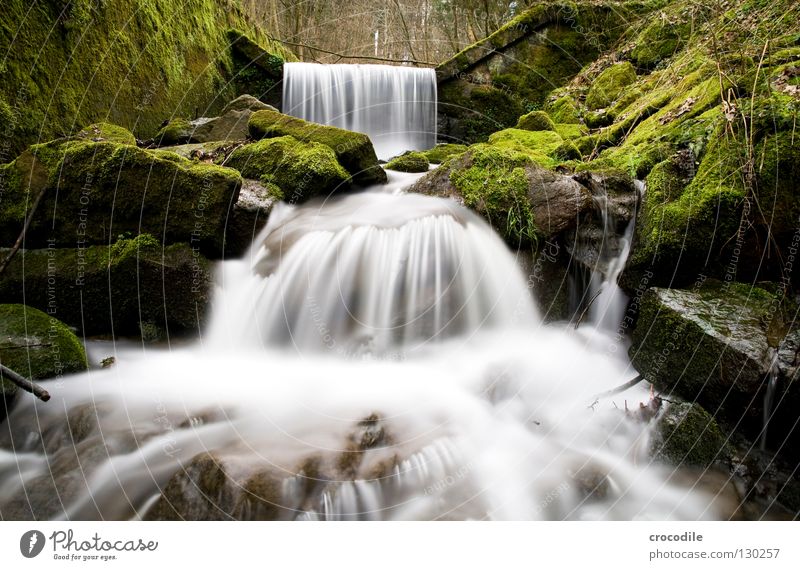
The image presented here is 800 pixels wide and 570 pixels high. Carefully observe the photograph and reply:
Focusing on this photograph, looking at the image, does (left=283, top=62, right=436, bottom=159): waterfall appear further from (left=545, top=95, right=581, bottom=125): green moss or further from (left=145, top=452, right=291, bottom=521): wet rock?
(left=145, top=452, right=291, bottom=521): wet rock

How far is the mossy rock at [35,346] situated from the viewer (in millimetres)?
2496

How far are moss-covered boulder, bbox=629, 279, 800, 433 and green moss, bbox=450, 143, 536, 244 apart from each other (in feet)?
→ 3.82

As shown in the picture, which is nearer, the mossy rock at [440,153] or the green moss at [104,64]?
the green moss at [104,64]

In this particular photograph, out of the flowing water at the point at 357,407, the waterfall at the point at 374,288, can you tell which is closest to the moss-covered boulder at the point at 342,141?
the flowing water at the point at 357,407

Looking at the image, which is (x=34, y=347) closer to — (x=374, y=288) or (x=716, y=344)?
(x=374, y=288)

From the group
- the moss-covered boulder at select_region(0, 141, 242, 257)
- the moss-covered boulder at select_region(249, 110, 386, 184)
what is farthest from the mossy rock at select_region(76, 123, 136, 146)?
the moss-covered boulder at select_region(249, 110, 386, 184)

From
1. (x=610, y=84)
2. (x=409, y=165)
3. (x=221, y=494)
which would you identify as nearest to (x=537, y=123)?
(x=610, y=84)

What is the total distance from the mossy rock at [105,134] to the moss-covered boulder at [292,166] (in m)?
0.99

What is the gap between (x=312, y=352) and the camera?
328 cm

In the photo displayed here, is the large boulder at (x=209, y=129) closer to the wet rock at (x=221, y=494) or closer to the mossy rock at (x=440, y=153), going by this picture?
the mossy rock at (x=440, y=153)

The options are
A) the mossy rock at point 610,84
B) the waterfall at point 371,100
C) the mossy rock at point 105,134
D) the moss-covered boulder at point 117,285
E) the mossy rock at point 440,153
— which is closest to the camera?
the moss-covered boulder at point 117,285

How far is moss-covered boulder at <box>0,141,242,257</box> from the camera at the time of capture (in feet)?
10.9
